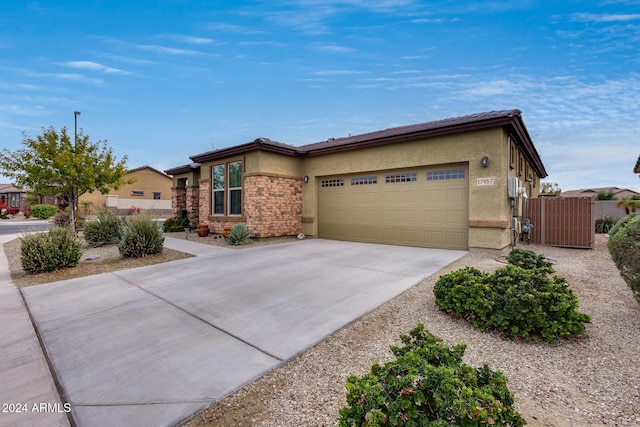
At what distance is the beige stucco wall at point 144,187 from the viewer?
29.1m

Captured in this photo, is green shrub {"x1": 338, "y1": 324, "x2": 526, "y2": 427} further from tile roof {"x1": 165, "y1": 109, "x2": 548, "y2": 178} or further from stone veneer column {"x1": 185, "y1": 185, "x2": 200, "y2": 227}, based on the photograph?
stone veneer column {"x1": 185, "y1": 185, "x2": 200, "y2": 227}

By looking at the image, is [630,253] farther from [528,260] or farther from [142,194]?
[142,194]

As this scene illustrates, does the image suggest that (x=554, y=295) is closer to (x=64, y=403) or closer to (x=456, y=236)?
(x=64, y=403)

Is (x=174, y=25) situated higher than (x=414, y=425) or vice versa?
(x=174, y=25)

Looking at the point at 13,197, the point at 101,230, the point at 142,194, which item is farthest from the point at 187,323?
the point at 13,197

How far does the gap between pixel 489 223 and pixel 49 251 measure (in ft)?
35.2

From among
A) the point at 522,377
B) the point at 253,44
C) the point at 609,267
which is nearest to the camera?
the point at 522,377

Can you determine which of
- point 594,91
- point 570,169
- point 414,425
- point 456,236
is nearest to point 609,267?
point 456,236

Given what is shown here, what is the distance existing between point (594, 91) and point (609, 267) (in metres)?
5.79

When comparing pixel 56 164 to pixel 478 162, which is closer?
pixel 478 162

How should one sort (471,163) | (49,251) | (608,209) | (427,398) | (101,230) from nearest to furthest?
(427,398), (49,251), (471,163), (101,230), (608,209)

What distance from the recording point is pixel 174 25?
8.61 m

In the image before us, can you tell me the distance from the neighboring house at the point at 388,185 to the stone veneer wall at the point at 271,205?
0.12 ft

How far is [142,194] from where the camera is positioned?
1230 inches
